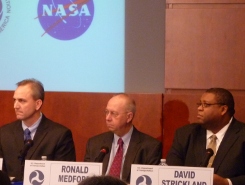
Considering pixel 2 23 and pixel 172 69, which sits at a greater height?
pixel 2 23

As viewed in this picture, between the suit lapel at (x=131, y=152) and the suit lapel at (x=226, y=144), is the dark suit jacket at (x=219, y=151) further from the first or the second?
the suit lapel at (x=131, y=152)

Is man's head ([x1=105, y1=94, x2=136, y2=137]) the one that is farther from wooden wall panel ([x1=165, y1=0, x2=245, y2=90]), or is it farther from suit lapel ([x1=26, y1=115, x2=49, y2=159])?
wooden wall panel ([x1=165, y1=0, x2=245, y2=90])

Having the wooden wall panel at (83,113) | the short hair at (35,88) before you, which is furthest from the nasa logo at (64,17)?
the short hair at (35,88)

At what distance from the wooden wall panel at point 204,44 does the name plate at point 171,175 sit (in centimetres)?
185

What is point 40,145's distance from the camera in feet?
15.1

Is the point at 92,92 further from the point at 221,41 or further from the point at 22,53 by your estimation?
the point at 221,41

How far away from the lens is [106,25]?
215 inches

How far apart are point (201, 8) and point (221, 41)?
14.0 inches

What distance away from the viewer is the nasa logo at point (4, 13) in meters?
5.62

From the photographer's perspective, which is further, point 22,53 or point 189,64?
point 22,53

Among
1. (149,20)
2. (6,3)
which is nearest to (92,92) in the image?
(149,20)

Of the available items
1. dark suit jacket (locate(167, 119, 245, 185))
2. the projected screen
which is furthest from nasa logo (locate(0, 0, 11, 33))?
dark suit jacket (locate(167, 119, 245, 185))

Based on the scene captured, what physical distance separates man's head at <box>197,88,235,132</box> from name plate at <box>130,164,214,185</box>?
1156 millimetres

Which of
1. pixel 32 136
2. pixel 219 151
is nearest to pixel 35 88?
pixel 32 136
